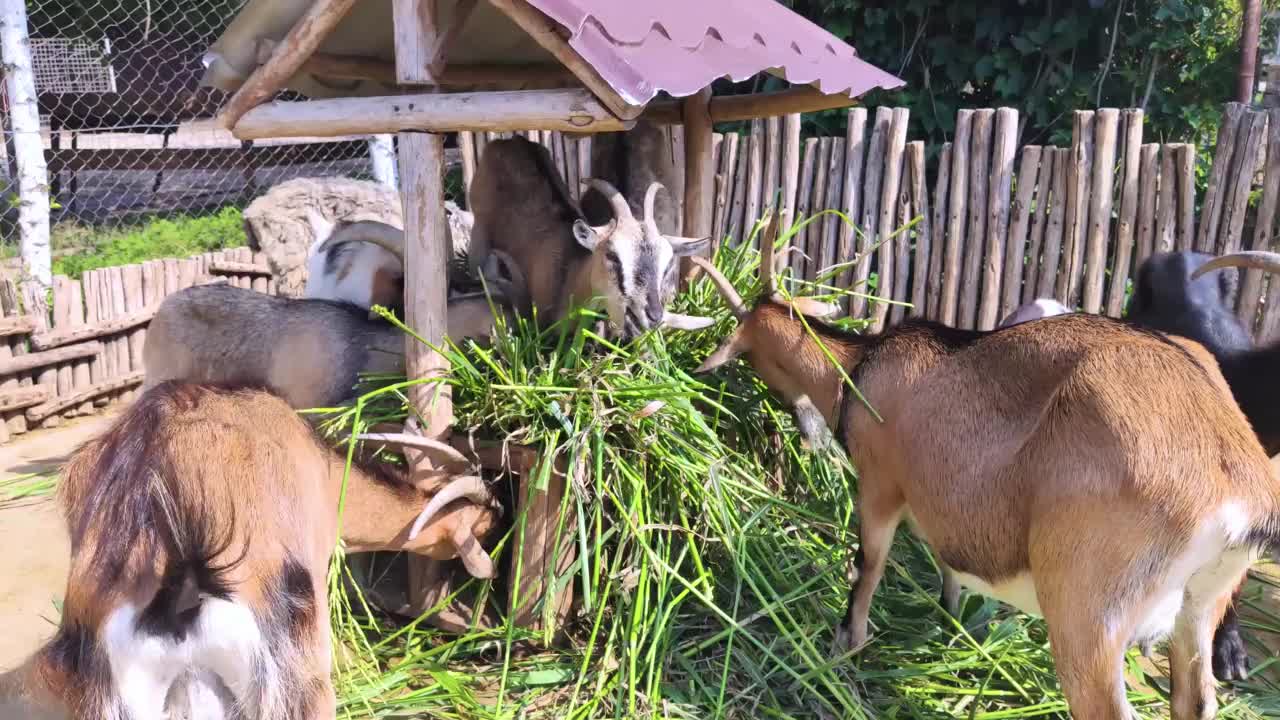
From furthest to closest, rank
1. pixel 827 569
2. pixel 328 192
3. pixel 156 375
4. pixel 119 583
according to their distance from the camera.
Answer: pixel 328 192 < pixel 156 375 < pixel 827 569 < pixel 119 583

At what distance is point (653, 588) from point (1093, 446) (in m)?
1.77

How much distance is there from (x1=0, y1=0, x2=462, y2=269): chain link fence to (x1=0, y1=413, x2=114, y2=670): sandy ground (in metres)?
4.43

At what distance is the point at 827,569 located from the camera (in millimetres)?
4441

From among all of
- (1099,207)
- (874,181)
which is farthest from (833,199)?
(1099,207)

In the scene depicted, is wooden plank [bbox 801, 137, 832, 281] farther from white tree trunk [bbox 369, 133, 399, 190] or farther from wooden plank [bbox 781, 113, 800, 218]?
white tree trunk [bbox 369, 133, 399, 190]

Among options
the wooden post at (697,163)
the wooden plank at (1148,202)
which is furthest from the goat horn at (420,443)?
the wooden plank at (1148,202)

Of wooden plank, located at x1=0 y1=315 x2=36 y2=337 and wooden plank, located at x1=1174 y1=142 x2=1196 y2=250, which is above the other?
wooden plank, located at x1=1174 y1=142 x2=1196 y2=250

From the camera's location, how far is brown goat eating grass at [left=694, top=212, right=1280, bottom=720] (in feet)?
10.4

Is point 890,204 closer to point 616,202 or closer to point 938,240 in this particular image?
point 938,240

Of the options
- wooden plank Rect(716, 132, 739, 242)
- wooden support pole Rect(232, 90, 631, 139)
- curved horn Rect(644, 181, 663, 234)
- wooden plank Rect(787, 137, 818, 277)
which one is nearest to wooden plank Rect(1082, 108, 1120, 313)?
wooden plank Rect(787, 137, 818, 277)

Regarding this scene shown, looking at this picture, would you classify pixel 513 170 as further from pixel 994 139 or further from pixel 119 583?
pixel 119 583

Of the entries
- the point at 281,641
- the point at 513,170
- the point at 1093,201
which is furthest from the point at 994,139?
the point at 281,641

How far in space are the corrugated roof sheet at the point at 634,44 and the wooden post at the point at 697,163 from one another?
0.69m

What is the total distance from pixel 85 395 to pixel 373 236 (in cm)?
329
